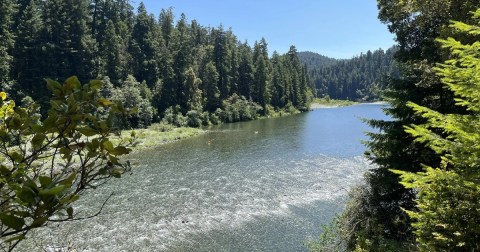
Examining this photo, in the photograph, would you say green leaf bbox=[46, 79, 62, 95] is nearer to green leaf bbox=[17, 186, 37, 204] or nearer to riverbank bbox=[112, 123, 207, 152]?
green leaf bbox=[17, 186, 37, 204]

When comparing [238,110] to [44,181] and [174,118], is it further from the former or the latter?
[44,181]

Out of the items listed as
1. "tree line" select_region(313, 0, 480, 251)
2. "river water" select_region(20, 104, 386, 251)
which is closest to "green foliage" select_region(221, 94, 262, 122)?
"river water" select_region(20, 104, 386, 251)

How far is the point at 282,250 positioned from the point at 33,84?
53.7 metres

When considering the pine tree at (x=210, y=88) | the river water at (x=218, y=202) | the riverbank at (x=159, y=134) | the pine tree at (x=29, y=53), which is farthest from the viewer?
the pine tree at (x=210, y=88)

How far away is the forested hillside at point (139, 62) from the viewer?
182ft

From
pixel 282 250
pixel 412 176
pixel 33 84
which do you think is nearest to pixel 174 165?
pixel 282 250

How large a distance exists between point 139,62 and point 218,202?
186ft

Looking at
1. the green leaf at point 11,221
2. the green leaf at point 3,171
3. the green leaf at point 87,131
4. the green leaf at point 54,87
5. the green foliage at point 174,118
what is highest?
the green leaf at point 54,87

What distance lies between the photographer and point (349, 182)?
2447 cm

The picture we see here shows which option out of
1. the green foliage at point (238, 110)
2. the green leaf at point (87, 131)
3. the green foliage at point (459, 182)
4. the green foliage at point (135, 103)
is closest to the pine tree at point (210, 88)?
the green foliage at point (238, 110)

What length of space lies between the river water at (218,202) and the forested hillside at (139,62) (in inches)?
986

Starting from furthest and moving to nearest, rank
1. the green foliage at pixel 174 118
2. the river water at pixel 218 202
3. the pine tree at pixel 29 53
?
the green foliage at pixel 174 118 < the pine tree at pixel 29 53 < the river water at pixel 218 202

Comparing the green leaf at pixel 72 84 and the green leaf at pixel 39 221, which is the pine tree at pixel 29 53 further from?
the green leaf at pixel 39 221

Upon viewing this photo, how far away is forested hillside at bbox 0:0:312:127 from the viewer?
55434mm
